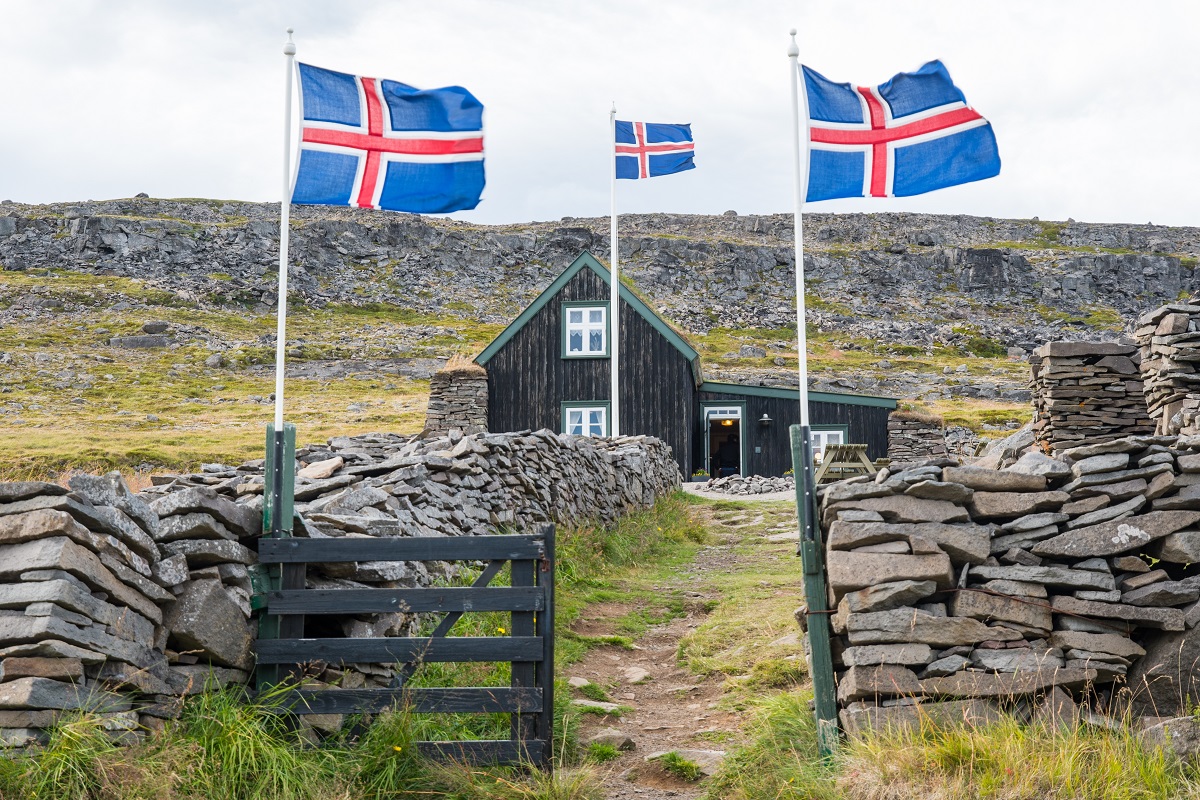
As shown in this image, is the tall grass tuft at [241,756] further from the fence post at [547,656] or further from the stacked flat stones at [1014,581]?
the stacked flat stones at [1014,581]

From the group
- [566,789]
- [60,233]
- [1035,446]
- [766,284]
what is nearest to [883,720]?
[566,789]

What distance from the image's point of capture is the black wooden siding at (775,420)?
27.8 m

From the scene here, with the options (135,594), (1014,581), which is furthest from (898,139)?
(135,594)

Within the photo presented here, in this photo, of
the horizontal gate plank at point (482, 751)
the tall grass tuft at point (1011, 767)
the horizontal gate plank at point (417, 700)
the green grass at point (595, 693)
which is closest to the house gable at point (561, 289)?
the green grass at point (595, 693)

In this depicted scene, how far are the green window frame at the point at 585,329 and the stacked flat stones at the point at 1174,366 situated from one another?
16525mm

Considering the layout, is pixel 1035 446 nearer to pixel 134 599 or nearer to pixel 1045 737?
pixel 1045 737

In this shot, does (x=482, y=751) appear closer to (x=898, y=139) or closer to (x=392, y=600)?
(x=392, y=600)

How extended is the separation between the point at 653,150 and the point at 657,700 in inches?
621

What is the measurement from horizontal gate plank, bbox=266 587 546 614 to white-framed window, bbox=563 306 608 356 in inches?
787

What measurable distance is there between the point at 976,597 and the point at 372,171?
5745mm

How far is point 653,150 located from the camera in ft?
70.0

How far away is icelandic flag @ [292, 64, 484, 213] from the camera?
8086mm

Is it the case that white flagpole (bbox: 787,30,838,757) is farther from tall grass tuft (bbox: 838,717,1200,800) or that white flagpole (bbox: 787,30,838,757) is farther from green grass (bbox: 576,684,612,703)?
green grass (bbox: 576,684,612,703)

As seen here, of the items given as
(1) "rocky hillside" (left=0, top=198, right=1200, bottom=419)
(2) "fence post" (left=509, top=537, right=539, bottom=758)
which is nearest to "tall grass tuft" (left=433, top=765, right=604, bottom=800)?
(2) "fence post" (left=509, top=537, right=539, bottom=758)
